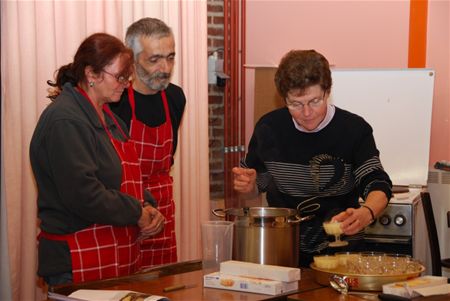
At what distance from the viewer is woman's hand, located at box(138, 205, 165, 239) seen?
2.40 m

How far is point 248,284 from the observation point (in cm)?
198

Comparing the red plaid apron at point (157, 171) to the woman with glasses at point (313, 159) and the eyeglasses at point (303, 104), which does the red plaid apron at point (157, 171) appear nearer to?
the woman with glasses at point (313, 159)

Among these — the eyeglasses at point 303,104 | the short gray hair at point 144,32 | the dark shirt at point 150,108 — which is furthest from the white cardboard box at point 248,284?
the short gray hair at point 144,32

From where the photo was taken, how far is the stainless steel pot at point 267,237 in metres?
2.10

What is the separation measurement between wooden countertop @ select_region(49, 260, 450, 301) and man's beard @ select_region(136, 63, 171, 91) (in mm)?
882

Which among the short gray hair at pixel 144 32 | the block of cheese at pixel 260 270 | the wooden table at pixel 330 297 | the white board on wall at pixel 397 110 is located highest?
the short gray hair at pixel 144 32

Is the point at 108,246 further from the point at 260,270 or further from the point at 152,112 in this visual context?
the point at 152,112

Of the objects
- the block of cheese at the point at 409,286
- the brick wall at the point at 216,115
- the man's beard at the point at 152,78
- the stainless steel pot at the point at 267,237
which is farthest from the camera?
the brick wall at the point at 216,115

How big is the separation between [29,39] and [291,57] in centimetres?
143

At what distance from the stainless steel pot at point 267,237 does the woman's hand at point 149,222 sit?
1.27 ft

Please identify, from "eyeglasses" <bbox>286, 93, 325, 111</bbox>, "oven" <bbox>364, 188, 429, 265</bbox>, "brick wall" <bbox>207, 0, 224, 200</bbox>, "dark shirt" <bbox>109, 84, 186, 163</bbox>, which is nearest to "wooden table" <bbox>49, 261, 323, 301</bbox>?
"eyeglasses" <bbox>286, 93, 325, 111</bbox>

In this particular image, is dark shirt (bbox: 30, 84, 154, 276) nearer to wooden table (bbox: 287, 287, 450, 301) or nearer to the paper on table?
wooden table (bbox: 287, 287, 450, 301)

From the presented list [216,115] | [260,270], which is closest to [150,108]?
[260,270]

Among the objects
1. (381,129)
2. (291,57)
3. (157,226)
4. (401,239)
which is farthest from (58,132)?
(381,129)
